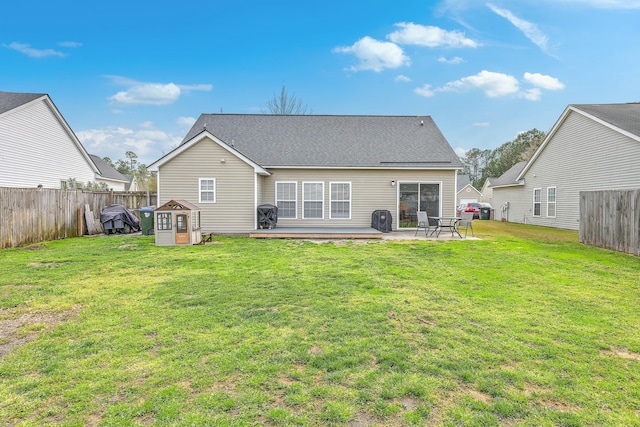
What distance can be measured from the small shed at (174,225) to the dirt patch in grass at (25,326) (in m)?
6.09

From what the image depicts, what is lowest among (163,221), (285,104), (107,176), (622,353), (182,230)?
(622,353)

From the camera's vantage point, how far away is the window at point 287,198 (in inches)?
556

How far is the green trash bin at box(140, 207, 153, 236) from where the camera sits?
12.7 meters

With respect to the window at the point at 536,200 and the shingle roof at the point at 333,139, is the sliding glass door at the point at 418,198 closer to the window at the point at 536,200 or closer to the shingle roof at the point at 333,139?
the shingle roof at the point at 333,139

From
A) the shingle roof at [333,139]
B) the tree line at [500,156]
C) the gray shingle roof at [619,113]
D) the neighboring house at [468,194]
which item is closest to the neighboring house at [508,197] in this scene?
the gray shingle roof at [619,113]

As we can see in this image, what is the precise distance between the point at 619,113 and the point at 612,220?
8.04 meters

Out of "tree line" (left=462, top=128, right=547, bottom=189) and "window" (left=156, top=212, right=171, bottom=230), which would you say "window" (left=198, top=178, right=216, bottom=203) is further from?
"tree line" (left=462, top=128, right=547, bottom=189)

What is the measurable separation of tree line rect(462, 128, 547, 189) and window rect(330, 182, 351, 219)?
2799cm

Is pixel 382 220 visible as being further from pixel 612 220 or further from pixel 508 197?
pixel 508 197

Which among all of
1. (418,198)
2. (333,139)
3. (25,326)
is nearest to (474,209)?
(418,198)

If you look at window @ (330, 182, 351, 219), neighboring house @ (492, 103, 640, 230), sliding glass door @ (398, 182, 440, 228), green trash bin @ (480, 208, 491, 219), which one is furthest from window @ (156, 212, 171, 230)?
green trash bin @ (480, 208, 491, 219)

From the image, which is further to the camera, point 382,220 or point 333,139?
point 333,139

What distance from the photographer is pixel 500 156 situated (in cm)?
5291

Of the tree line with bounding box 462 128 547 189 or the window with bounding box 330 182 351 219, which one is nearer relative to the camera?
the window with bounding box 330 182 351 219
